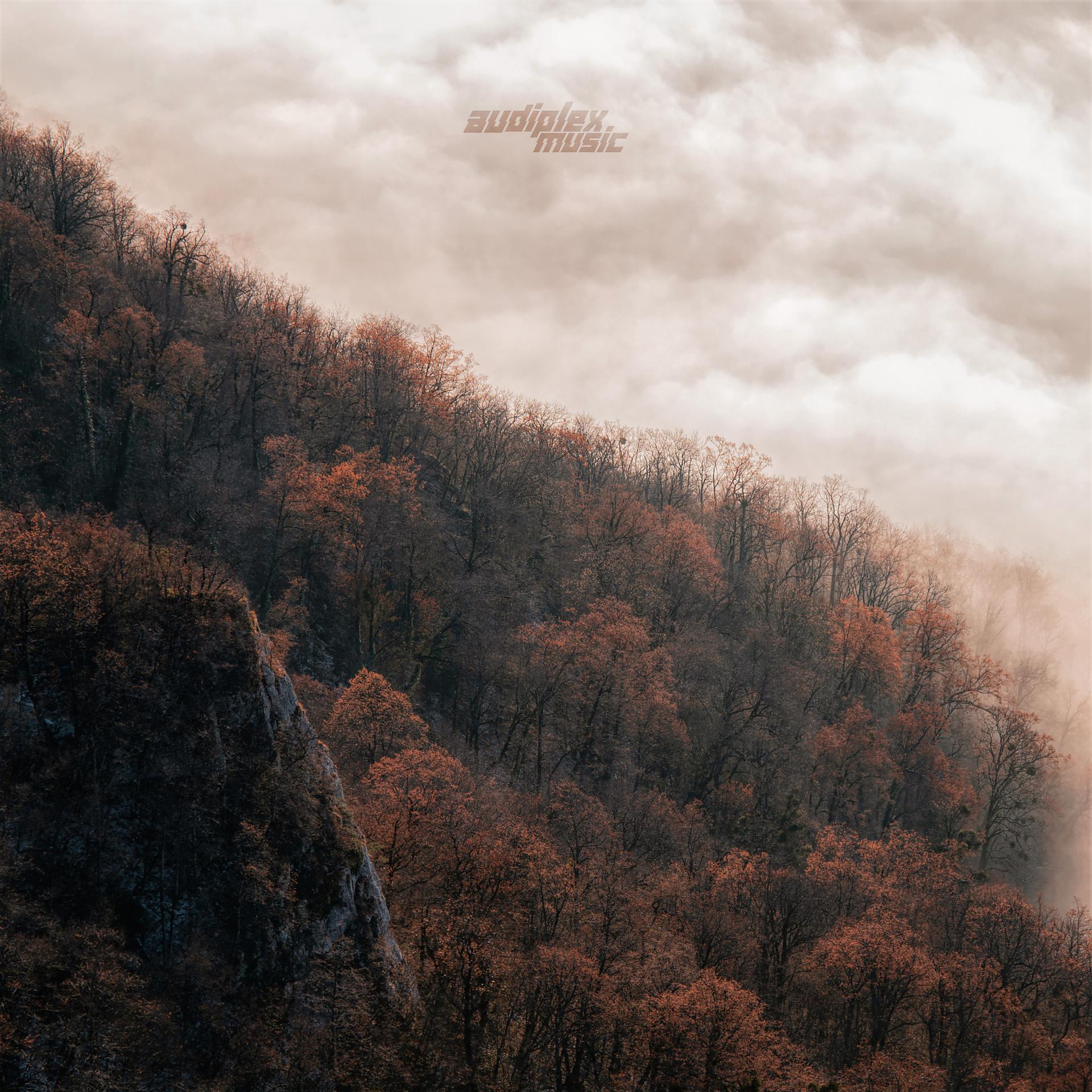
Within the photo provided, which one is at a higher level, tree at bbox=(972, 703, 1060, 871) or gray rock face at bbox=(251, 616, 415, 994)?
tree at bbox=(972, 703, 1060, 871)

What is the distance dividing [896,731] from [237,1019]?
6540 centimetres

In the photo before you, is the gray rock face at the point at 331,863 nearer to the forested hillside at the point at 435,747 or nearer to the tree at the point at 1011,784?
the forested hillside at the point at 435,747

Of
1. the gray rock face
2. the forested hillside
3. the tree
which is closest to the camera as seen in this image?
the forested hillside

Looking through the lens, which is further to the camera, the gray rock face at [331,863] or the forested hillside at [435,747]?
the gray rock face at [331,863]

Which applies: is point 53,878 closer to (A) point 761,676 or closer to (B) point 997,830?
(A) point 761,676

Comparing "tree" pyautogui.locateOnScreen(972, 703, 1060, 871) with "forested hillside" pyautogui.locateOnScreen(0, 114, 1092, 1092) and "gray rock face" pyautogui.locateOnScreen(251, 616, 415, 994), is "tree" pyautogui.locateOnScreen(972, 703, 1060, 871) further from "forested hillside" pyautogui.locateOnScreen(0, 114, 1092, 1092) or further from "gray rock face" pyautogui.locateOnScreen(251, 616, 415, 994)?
"gray rock face" pyautogui.locateOnScreen(251, 616, 415, 994)

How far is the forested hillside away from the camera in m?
36.7

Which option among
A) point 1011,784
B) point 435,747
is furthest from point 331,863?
point 1011,784

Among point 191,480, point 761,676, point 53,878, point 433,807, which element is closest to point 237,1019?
point 53,878

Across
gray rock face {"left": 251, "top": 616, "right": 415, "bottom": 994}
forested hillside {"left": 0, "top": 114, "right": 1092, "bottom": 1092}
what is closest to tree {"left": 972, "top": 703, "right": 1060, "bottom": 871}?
forested hillside {"left": 0, "top": 114, "right": 1092, "bottom": 1092}

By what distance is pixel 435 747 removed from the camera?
49.6 metres

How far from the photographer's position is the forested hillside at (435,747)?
36.7 meters

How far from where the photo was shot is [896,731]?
7888 cm

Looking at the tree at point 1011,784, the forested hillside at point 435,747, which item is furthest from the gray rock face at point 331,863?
the tree at point 1011,784
